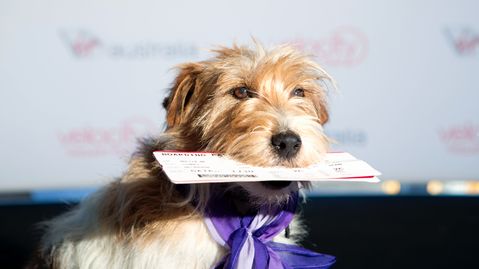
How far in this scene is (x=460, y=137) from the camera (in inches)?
250

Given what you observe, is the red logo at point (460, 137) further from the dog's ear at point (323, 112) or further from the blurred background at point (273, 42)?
the dog's ear at point (323, 112)

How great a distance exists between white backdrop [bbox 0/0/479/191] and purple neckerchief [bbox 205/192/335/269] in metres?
2.81

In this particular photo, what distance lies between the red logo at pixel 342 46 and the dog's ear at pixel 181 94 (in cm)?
286

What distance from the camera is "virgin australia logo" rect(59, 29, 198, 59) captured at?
19.1 feet

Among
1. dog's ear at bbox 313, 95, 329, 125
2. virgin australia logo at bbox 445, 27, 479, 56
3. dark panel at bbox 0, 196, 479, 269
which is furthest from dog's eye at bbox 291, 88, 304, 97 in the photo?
virgin australia logo at bbox 445, 27, 479, 56

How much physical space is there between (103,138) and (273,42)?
195cm

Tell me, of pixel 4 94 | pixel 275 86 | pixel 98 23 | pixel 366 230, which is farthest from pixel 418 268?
pixel 4 94

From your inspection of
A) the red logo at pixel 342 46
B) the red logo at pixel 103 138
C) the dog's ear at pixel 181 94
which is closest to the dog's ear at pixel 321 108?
the dog's ear at pixel 181 94

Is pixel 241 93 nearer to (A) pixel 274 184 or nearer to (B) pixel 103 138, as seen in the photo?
(A) pixel 274 184

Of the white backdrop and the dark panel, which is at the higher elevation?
the white backdrop

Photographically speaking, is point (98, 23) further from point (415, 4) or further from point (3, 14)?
point (415, 4)

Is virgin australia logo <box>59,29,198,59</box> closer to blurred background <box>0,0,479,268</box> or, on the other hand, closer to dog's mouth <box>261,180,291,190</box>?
blurred background <box>0,0,479,268</box>

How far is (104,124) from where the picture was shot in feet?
19.7

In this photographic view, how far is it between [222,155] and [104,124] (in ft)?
11.5
